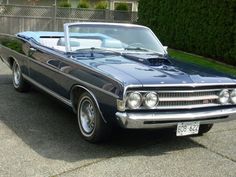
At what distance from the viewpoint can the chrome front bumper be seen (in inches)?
191

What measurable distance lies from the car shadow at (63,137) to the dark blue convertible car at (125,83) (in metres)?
0.24

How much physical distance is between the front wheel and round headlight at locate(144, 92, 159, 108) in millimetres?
604

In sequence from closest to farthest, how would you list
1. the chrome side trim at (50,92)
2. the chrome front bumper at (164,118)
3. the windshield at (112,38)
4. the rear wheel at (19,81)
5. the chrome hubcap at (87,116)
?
the chrome front bumper at (164,118) < the chrome hubcap at (87,116) < the chrome side trim at (50,92) < the windshield at (112,38) < the rear wheel at (19,81)

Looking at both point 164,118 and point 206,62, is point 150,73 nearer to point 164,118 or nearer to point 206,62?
point 164,118

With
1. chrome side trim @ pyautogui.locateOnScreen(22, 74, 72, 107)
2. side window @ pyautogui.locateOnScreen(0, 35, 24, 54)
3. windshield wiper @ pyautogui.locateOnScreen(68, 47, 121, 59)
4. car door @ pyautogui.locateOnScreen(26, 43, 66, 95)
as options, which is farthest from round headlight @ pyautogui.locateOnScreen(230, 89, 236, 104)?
side window @ pyautogui.locateOnScreen(0, 35, 24, 54)

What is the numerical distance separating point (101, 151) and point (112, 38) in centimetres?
203

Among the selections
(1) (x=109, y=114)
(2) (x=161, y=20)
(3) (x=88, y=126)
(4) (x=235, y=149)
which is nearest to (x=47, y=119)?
(3) (x=88, y=126)

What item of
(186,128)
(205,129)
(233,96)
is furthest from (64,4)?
(186,128)

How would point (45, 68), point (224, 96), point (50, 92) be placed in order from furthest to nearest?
point (45, 68), point (50, 92), point (224, 96)

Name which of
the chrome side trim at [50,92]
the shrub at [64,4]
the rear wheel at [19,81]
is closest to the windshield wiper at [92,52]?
→ the chrome side trim at [50,92]

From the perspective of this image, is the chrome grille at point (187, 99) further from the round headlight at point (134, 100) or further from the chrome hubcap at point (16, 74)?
the chrome hubcap at point (16, 74)

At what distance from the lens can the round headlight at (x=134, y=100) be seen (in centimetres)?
490

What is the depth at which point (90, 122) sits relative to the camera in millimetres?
5559

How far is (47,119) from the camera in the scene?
6.54 metres
